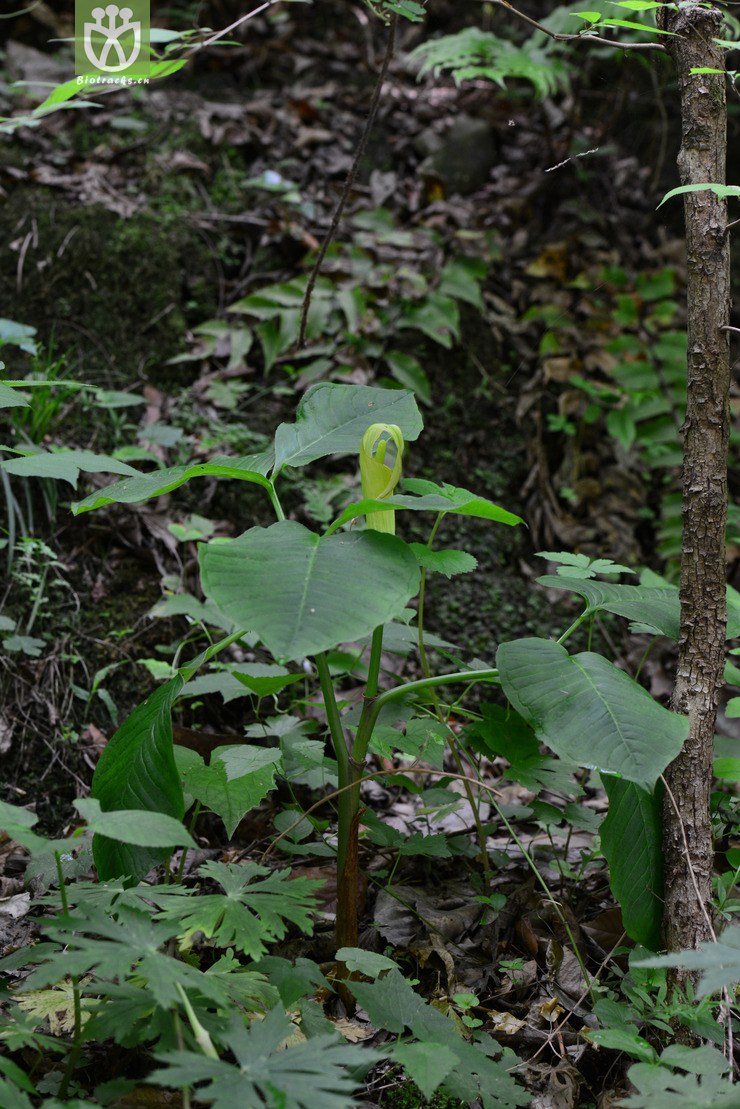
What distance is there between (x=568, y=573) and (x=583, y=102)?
4699 mm

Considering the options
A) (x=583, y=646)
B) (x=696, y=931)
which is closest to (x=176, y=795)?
(x=696, y=931)

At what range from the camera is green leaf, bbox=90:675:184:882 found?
150cm

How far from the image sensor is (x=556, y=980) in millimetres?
1723

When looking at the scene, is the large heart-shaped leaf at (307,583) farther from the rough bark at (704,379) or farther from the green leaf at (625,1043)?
the green leaf at (625,1043)

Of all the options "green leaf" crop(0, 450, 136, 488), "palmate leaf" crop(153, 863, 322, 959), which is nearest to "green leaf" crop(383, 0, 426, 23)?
"green leaf" crop(0, 450, 136, 488)

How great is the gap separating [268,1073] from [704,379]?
4.59ft

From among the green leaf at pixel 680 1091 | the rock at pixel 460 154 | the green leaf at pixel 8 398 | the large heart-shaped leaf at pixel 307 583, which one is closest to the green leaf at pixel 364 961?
the green leaf at pixel 680 1091

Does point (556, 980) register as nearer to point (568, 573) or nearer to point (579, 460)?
point (568, 573)

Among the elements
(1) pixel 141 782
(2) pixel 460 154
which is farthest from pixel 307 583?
(2) pixel 460 154

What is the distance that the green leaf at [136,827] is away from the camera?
3.72ft

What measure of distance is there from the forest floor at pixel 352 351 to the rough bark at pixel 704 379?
59 centimetres

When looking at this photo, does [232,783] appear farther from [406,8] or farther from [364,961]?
[406,8]

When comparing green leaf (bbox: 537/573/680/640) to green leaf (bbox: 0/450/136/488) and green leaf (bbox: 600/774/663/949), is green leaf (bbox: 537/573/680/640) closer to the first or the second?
green leaf (bbox: 600/774/663/949)

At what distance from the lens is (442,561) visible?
5.66 feet
